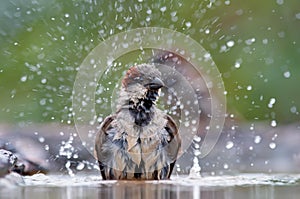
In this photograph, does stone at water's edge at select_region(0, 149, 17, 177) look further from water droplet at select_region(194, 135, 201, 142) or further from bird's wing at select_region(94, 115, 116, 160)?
water droplet at select_region(194, 135, 201, 142)

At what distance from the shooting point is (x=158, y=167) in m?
5.19

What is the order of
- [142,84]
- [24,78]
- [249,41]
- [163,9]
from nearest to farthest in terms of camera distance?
1. [142,84]
2. [163,9]
3. [24,78]
4. [249,41]

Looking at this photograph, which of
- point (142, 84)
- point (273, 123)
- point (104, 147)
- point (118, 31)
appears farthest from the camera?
point (273, 123)

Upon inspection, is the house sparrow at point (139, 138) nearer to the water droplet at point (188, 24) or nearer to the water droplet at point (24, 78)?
the water droplet at point (188, 24)

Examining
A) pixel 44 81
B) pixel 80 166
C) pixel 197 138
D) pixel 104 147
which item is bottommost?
pixel 80 166

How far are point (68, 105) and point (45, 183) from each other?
2931mm

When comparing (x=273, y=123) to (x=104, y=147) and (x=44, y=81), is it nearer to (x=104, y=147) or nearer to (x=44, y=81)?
(x=44, y=81)

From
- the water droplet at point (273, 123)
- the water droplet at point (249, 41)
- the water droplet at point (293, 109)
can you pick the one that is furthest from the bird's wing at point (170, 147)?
the water droplet at point (249, 41)

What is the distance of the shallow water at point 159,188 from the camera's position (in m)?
3.79

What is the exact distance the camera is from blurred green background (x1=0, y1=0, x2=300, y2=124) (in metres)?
7.40

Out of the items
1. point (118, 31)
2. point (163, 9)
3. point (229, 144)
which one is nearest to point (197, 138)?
point (229, 144)

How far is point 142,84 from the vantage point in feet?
17.6

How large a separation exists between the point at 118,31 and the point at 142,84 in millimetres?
1949

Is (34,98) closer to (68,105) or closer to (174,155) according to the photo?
(68,105)
